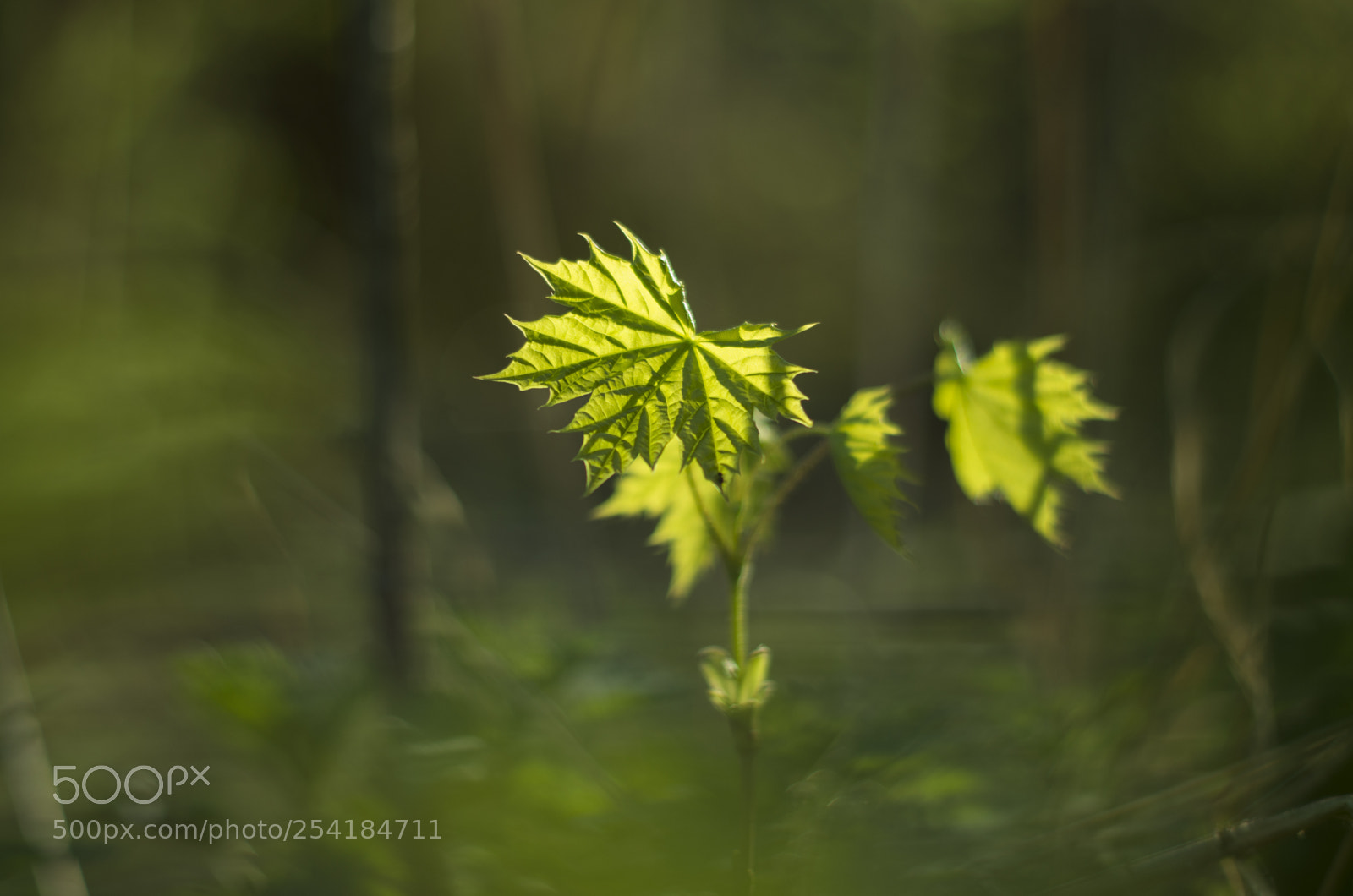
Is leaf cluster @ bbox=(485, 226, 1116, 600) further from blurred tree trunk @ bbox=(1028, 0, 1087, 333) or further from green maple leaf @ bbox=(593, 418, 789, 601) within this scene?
blurred tree trunk @ bbox=(1028, 0, 1087, 333)

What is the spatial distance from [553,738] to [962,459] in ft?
1.31

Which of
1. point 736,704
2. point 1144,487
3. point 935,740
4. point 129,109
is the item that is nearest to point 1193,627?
point 935,740

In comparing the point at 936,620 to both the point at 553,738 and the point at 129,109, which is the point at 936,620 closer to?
the point at 553,738

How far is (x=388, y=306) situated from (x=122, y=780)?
1.95ft

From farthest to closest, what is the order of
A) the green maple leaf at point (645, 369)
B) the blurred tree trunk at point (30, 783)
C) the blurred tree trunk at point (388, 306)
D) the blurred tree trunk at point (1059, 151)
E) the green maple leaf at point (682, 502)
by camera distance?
the blurred tree trunk at point (1059, 151)
the blurred tree trunk at point (388, 306)
the blurred tree trunk at point (30, 783)
the green maple leaf at point (682, 502)
the green maple leaf at point (645, 369)

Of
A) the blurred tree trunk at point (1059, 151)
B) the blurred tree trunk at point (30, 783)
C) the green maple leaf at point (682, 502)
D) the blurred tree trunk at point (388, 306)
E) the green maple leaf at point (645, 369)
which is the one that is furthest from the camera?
the blurred tree trunk at point (1059, 151)

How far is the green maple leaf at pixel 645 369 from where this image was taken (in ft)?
1.09

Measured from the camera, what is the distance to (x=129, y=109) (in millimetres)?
1744

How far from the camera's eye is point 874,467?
1.25 feet

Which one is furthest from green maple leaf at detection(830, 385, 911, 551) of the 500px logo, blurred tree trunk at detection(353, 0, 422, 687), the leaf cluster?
the 500px logo

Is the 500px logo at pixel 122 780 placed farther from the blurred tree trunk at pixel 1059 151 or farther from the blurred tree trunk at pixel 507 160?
the blurred tree trunk at pixel 1059 151

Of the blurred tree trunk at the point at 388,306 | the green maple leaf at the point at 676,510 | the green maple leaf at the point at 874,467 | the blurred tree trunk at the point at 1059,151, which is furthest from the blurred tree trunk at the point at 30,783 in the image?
Answer: the blurred tree trunk at the point at 1059,151

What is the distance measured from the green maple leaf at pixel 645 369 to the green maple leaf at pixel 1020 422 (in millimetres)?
177

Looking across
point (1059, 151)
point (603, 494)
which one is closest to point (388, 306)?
point (1059, 151)
